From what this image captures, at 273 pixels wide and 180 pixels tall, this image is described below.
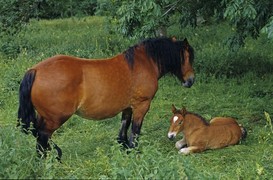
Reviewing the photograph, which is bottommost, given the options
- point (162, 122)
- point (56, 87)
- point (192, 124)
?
point (162, 122)

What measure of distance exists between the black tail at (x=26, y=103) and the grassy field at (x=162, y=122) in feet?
0.69

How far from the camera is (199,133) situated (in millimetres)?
Answer: 7289

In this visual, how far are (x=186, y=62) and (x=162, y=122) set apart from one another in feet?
4.95

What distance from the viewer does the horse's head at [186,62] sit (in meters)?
7.29

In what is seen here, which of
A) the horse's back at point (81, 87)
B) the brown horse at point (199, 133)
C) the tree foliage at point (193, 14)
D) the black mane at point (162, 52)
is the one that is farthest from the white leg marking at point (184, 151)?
the tree foliage at point (193, 14)

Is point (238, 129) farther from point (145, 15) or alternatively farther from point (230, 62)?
point (230, 62)

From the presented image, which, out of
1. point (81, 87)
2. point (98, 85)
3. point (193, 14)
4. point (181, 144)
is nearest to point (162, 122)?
point (181, 144)

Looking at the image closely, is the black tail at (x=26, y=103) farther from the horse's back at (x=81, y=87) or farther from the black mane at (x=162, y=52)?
the black mane at (x=162, y=52)

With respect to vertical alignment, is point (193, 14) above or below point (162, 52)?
below

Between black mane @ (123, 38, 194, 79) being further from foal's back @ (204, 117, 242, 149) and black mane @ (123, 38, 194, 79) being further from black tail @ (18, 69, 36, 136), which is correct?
black tail @ (18, 69, 36, 136)

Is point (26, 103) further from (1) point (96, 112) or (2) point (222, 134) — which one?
(2) point (222, 134)

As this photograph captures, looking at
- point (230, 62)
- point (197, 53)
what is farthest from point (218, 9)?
point (197, 53)

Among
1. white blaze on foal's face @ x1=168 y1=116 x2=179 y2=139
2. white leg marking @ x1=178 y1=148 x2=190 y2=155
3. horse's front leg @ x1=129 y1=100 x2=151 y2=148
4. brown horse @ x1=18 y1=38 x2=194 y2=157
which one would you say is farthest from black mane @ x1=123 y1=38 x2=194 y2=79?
white leg marking @ x1=178 y1=148 x2=190 y2=155

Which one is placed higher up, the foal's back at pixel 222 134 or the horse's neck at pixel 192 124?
the horse's neck at pixel 192 124
